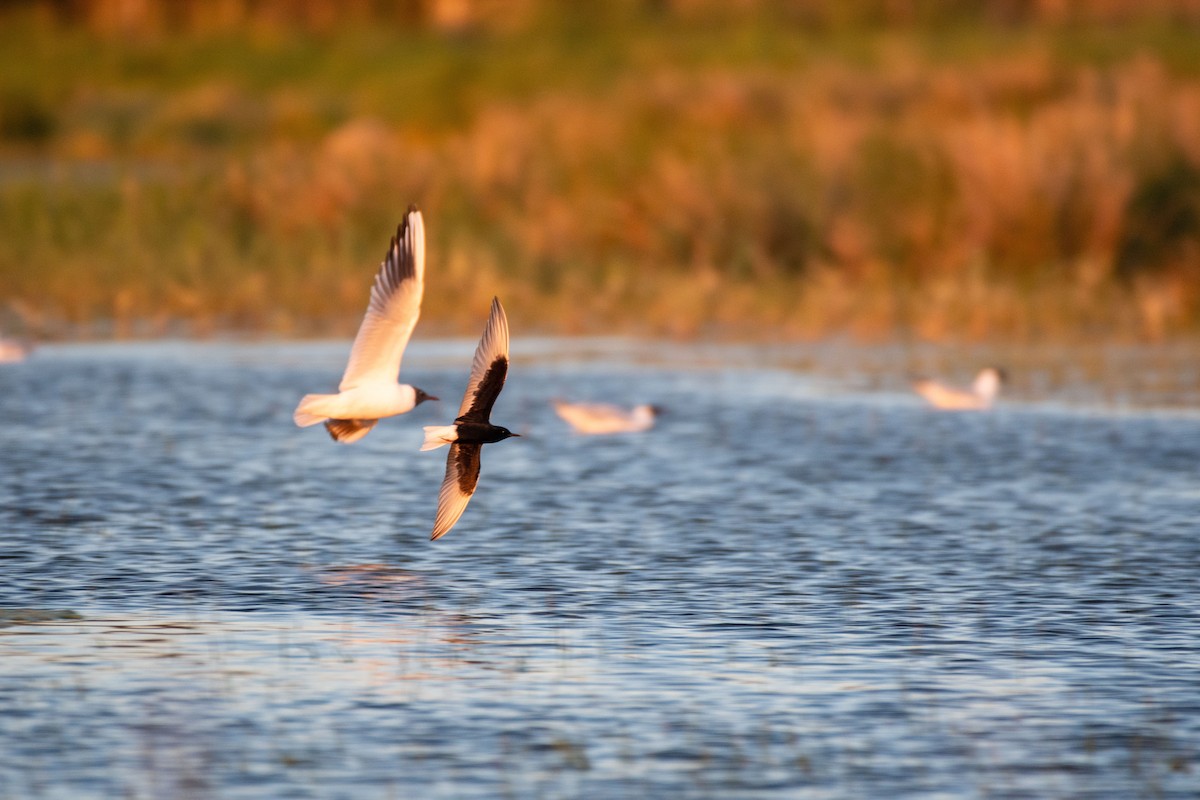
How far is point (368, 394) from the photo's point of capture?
11602mm

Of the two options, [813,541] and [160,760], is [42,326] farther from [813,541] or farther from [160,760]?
[160,760]

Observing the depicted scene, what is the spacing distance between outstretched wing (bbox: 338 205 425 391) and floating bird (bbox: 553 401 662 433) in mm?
5226

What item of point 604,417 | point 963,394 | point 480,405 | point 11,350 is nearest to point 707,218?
point 963,394

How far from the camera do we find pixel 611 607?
11.4 meters

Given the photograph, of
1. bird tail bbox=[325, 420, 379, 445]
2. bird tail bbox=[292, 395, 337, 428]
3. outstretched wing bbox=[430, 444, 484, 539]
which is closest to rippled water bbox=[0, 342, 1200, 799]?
outstretched wing bbox=[430, 444, 484, 539]

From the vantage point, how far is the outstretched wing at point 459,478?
37.7 feet

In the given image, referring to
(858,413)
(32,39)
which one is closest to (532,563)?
(858,413)

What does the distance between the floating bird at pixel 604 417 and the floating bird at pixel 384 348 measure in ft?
A: 17.1

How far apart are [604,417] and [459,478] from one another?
217 inches

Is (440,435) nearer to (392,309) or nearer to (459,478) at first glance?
(459,478)

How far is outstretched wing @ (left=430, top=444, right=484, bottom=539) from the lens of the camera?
452 inches

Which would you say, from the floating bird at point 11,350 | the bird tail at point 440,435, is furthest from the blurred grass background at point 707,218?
the bird tail at point 440,435

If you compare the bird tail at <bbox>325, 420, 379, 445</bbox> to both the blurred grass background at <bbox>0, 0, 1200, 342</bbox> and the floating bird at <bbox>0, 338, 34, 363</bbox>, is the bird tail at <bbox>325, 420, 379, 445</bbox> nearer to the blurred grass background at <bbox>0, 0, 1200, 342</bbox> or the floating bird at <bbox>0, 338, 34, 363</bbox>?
the floating bird at <bbox>0, 338, 34, 363</bbox>

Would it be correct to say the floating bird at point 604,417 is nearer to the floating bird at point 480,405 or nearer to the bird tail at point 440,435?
the floating bird at point 480,405
